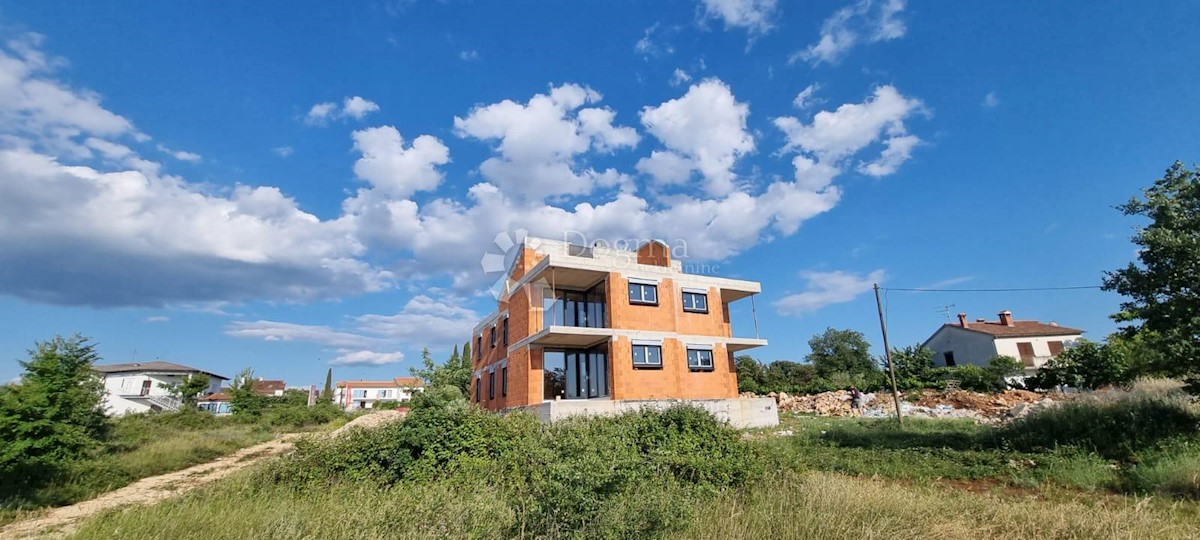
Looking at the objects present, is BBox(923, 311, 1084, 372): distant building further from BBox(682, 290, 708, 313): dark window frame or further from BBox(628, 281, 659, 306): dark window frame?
BBox(628, 281, 659, 306): dark window frame

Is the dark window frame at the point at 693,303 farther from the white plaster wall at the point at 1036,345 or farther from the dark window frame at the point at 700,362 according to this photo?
the white plaster wall at the point at 1036,345

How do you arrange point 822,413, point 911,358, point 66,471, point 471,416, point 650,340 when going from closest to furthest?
point 471,416
point 66,471
point 650,340
point 822,413
point 911,358

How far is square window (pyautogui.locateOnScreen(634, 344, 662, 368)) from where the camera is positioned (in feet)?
64.3

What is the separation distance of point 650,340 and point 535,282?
5.49m

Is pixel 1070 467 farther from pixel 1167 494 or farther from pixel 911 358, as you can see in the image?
pixel 911 358

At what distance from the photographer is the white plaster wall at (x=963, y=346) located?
3853 cm

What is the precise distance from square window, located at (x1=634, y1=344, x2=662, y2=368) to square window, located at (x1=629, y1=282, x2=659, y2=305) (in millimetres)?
1899

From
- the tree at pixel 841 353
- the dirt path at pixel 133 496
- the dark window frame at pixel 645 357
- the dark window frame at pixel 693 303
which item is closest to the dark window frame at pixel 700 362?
the dark window frame at pixel 645 357

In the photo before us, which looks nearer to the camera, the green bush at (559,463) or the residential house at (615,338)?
the green bush at (559,463)

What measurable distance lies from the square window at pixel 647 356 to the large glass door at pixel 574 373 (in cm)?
137

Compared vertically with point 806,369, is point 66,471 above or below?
below

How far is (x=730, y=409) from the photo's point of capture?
20078mm

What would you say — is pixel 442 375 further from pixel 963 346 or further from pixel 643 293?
pixel 963 346

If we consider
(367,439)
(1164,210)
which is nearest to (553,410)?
(367,439)
